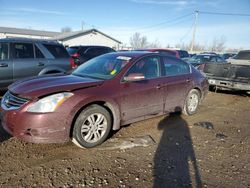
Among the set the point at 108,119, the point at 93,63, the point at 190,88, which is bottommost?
A: the point at 108,119

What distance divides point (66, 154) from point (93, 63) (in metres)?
2.09

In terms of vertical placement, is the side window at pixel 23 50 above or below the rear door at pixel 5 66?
above

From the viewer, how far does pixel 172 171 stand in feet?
10.5

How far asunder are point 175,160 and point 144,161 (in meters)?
0.49

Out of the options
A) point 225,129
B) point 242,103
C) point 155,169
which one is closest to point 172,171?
point 155,169

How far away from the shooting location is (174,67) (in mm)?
5305

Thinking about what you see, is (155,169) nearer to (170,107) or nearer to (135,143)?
(135,143)

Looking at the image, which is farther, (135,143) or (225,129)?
(225,129)

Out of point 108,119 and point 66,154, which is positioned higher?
point 108,119

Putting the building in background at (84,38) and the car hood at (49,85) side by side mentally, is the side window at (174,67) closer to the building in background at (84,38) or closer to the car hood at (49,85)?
the car hood at (49,85)

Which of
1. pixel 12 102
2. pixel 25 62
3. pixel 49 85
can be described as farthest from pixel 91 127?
pixel 25 62

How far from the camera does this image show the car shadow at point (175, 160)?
117 inches

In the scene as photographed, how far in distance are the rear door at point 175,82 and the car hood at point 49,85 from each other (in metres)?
1.71

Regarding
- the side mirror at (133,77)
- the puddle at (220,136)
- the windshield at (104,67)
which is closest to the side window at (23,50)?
the windshield at (104,67)
